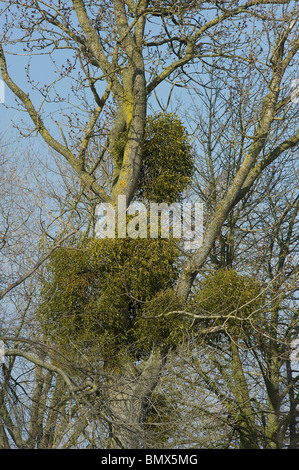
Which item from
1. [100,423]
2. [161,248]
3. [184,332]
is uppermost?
[161,248]

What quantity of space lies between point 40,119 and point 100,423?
516cm

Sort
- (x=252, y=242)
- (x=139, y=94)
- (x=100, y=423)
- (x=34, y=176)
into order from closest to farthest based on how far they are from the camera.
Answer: (x=100, y=423) < (x=139, y=94) < (x=252, y=242) < (x=34, y=176)

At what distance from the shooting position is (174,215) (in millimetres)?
10070

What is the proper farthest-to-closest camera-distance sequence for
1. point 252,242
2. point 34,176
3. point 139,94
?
point 34,176 → point 252,242 → point 139,94

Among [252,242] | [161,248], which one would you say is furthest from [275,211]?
[161,248]

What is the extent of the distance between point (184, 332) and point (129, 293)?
0.85 m

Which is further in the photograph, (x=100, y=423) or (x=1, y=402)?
(x=1, y=402)

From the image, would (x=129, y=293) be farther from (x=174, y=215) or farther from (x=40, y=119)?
A: (x=40, y=119)

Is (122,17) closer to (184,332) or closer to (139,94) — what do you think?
(139,94)

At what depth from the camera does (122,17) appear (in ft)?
32.9

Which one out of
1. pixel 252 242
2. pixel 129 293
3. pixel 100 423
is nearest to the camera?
pixel 100 423

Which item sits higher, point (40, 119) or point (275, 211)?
point (40, 119)

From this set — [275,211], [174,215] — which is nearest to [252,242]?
[275,211]
